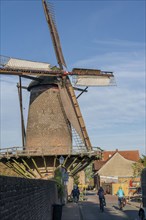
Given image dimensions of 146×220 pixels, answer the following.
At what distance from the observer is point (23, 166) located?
3612cm

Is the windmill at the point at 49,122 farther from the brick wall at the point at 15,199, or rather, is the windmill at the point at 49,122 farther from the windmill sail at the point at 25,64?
the brick wall at the point at 15,199

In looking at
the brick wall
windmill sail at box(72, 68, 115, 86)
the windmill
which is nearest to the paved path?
the windmill

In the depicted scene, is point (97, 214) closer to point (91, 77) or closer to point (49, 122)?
→ point (49, 122)

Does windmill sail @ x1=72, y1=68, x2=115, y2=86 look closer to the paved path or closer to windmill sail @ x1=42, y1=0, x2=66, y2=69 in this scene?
windmill sail @ x1=42, y1=0, x2=66, y2=69

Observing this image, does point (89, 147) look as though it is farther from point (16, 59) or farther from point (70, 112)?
point (16, 59)

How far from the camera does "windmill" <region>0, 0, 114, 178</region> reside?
35.5 metres

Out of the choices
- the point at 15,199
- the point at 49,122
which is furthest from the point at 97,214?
the point at 15,199

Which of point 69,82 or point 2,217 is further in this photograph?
point 69,82

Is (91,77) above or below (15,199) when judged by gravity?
above

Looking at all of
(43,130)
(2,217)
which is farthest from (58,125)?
(2,217)

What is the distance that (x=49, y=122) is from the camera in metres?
36.0

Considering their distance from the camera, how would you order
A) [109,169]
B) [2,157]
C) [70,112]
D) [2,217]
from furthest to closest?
[109,169], [70,112], [2,157], [2,217]

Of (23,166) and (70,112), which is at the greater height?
(70,112)

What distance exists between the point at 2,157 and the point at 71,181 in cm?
746
